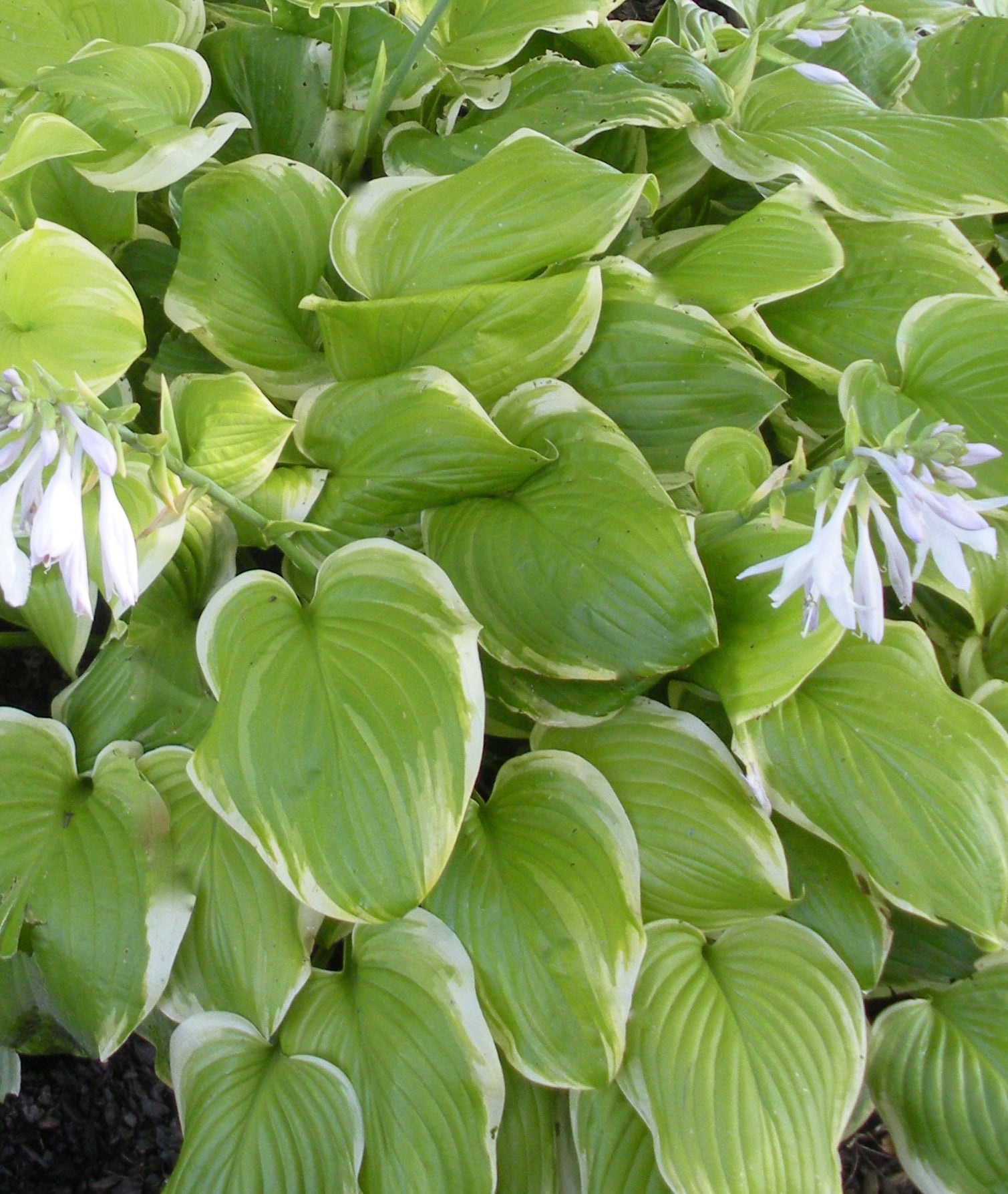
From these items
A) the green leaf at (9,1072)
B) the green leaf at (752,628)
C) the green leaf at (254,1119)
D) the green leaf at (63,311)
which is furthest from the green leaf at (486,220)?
the green leaf at (9,1072)

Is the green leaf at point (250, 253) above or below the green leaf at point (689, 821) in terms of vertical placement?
above

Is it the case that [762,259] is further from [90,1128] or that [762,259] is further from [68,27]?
[90,1128]

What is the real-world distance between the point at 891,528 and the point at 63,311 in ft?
2.77

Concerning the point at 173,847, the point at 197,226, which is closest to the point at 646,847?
the point at 173,847

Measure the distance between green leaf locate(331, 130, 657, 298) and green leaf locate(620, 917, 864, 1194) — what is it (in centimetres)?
75

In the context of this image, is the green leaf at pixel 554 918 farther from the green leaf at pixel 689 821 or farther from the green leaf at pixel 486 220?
the green leaf at pixel 486 220

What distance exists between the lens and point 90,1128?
134 cm

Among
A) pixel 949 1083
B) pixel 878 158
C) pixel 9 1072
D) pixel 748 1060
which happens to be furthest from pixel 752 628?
pixel 9 1072

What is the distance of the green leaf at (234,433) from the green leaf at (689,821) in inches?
18.4

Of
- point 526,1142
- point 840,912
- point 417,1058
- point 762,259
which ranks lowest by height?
point 526,1142

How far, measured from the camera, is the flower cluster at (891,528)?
701 millimetres

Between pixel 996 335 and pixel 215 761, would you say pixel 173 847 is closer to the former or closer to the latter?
pixel 215 761

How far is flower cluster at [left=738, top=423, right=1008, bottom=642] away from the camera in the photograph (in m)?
0.70

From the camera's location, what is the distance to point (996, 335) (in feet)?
3.54
